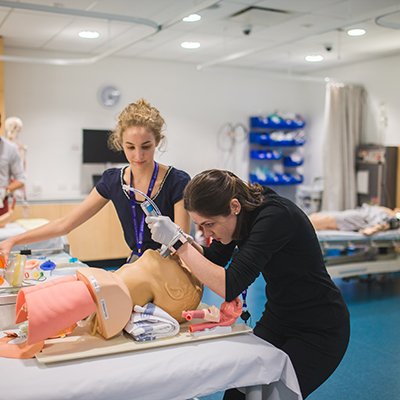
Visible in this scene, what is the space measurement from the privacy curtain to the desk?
565 cm

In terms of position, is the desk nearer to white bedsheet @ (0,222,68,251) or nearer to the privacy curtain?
white bedsheet @ (0,222,68,251)

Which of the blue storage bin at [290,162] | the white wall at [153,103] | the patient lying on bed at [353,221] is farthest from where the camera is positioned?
the blue storage bin at [290,162]

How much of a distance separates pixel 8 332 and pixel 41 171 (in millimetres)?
5084

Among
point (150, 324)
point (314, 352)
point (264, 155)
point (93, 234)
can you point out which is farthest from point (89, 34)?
point (314, 352)

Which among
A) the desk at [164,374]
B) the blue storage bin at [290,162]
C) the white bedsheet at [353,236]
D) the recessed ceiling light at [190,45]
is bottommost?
the white bedsheet at [353,236]

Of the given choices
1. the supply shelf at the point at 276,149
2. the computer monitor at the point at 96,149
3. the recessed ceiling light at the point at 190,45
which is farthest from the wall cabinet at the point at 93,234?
the supply shelf at the point at 276,149

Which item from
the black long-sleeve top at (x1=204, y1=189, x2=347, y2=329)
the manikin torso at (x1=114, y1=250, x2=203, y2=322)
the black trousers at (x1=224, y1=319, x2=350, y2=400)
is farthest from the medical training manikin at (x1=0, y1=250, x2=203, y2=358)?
the black trousers at (x1=224, y1=319, x2=350, y2=400)

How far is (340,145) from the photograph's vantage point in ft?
23.4

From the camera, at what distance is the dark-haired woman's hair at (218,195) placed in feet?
5.25

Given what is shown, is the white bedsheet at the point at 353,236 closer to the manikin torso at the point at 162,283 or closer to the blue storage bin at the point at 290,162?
the blue storage bin at the point at 290,162

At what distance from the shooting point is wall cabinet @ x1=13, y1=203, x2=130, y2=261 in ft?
19.1

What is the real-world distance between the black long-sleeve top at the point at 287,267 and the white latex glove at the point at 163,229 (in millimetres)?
196

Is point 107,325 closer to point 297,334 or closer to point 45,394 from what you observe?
point 45,394

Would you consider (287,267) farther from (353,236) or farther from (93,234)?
(93,234)
